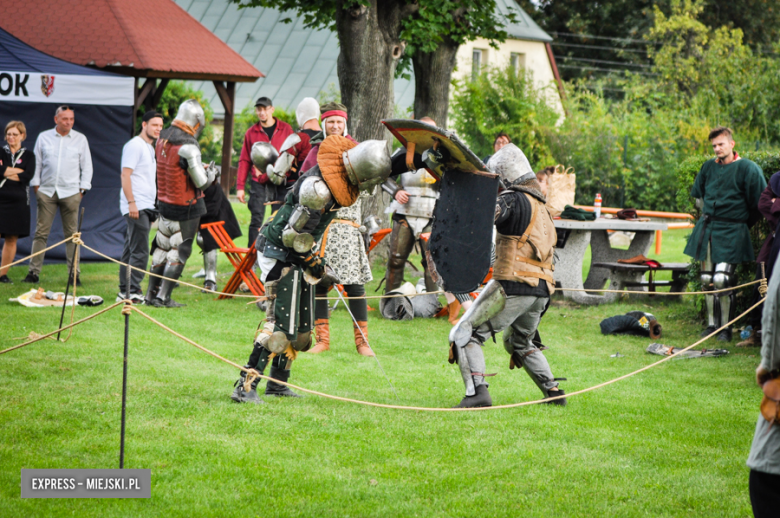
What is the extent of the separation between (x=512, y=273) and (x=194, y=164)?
14.3ft

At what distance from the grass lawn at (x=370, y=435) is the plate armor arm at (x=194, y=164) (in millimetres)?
1900

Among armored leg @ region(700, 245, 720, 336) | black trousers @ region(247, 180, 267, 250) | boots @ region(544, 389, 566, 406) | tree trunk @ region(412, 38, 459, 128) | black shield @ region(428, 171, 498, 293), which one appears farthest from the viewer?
tree trunk @ region(412, 38, 459, 128)

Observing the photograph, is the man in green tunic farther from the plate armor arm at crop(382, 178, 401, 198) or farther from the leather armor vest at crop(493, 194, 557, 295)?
the leather armor vest at crop(493, 194, 557, 295)

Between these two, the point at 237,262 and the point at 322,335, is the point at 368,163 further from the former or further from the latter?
the point at 237,262

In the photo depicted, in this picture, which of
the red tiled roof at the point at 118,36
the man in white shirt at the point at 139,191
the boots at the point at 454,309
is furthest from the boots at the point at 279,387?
the red tiled roof at the point at 118,36

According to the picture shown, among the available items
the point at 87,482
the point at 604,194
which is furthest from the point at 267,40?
the point at 87,482

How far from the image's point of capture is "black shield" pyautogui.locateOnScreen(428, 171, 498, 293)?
165 inches

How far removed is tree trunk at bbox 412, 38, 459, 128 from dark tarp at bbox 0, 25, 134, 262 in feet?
14.6

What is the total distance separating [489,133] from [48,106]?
11.9m

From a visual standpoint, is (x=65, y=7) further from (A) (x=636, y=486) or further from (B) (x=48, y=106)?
(A) (x=636, y=486)

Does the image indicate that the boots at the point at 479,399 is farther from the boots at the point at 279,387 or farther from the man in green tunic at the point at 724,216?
the man in green tunic at the point at 724,216

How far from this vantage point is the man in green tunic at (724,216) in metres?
7.44

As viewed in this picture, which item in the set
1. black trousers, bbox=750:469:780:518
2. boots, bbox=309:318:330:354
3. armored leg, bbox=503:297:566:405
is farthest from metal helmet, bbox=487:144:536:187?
black trousers, bbox=750:469:780:518

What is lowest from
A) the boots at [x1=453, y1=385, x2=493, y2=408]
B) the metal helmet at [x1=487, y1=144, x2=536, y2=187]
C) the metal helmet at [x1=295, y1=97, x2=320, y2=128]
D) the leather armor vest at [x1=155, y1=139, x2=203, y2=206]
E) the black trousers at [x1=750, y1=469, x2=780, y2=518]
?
the boots at [x1=453, y1=385, x2=493, y2=408]
